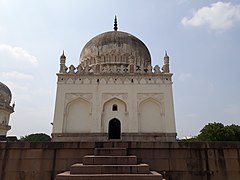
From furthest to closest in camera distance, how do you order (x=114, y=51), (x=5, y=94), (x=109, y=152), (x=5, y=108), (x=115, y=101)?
1. (x=5, y=94)
2. (x=5, y=108)
3. (x=114, y=51)
4. (x=115, y=101)
5. (x=109, y=152)

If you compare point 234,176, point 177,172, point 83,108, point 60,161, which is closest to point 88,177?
point 60,161

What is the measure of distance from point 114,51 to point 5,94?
13.4 m

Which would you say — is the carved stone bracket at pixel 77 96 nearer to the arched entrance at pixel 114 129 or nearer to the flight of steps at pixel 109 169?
the arched entrance at pixel 114 129

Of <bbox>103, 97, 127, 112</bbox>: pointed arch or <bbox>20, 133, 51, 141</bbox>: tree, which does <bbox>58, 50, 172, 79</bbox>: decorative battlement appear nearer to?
<bbox>103, 97, 127, 112</bbox>: pointed arch

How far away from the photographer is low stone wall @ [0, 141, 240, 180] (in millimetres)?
5613

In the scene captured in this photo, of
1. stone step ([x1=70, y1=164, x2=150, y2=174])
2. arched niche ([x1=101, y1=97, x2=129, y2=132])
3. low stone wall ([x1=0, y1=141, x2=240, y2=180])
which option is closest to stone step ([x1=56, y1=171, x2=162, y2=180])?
stone step ([x1=70, y1=164, x2=150, y2=174])

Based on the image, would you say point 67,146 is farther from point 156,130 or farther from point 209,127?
point 209,127

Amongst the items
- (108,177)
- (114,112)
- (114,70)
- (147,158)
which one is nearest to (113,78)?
(114,70)

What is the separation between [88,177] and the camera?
416 centimetres

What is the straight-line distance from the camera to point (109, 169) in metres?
4.49

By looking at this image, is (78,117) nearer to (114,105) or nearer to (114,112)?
(114,112)

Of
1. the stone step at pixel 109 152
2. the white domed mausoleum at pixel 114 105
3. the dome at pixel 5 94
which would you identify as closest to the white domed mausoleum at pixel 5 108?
the dome at pixel 5 94

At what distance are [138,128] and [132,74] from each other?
3937 millimetres

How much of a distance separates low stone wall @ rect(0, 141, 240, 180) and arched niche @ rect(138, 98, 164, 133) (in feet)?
31.3
